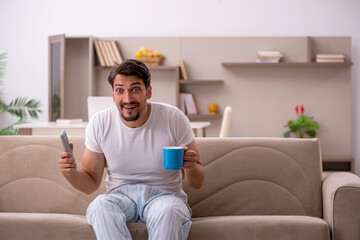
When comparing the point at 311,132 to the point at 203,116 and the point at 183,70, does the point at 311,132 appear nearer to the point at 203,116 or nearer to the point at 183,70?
the point at 203,116

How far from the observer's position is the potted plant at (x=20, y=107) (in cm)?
601

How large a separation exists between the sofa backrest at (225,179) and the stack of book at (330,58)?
11.2 feet

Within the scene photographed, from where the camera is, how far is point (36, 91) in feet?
20.7

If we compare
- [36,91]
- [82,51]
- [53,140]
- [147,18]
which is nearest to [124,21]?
[147,18]

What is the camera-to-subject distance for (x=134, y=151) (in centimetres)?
214

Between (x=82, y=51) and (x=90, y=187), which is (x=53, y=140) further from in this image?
(x=82, y=51)

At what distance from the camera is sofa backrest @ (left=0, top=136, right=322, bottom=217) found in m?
2.42

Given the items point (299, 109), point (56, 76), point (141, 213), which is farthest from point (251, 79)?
point (141, 213)

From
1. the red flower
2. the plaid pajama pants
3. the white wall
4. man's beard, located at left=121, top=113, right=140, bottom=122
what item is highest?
the white wall

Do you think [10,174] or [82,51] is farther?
[82,51]

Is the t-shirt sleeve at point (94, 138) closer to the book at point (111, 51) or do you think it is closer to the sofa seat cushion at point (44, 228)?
the sofa seat cushion at point (44, 228)

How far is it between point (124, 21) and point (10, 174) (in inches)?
156

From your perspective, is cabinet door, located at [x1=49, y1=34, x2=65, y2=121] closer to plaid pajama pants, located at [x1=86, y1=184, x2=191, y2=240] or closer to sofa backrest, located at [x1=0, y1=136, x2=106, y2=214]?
sofa backrest, located at [x1=0, y1=136, x2=106, y2=214]

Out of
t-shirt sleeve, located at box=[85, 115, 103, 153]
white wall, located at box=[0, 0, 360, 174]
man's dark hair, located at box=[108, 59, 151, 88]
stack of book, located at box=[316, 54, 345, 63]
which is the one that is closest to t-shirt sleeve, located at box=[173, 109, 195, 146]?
man's dark hair, located at box=[108, 59, 151, 88]
